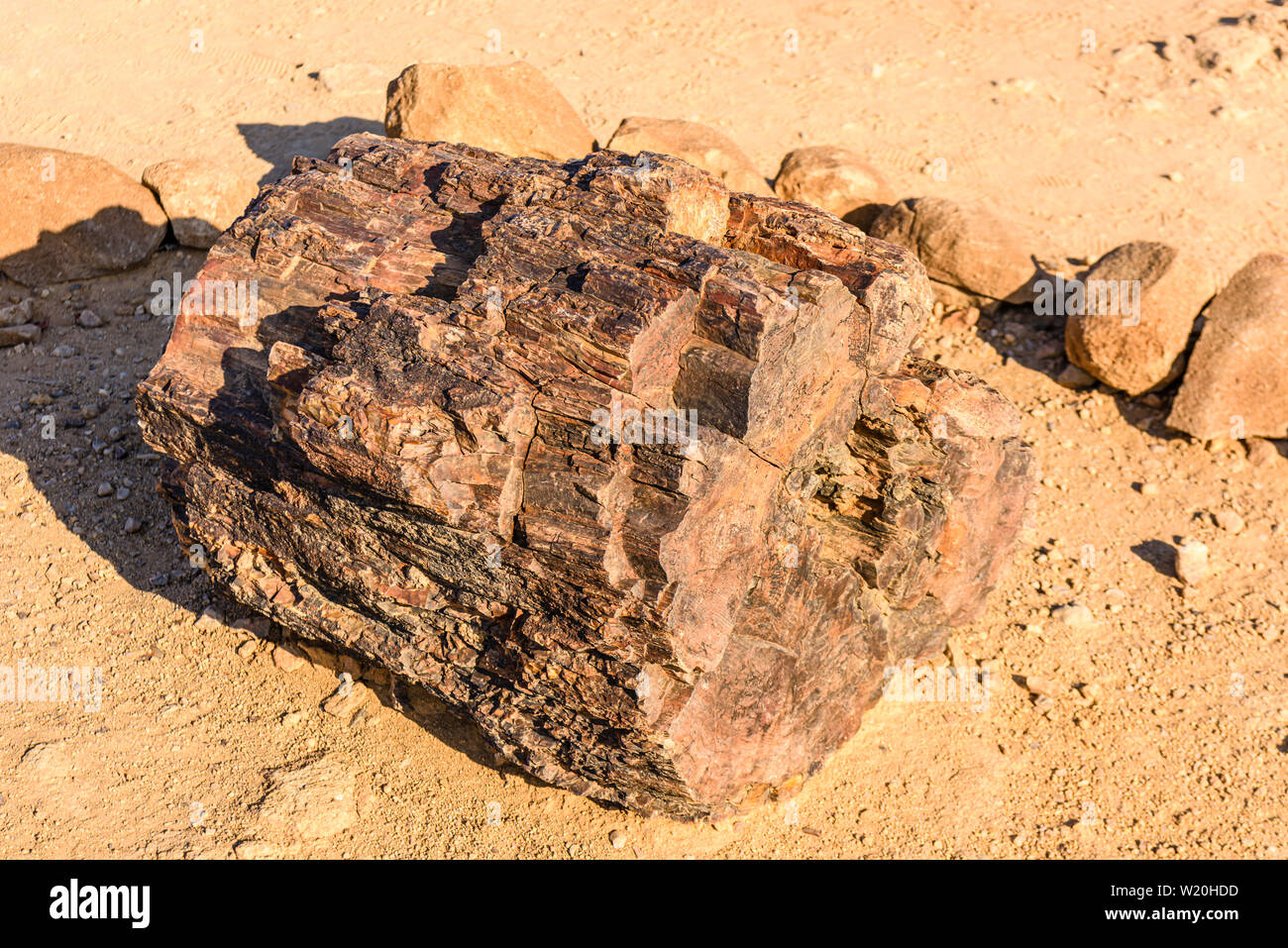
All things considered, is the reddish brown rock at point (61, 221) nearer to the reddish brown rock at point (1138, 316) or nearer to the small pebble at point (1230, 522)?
the reddish brown rock at point (1138, 316)

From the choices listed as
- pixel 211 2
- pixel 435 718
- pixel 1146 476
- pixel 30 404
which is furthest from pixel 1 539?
pixel 211 2

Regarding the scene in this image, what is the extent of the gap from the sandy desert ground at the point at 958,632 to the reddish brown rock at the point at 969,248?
1.64 feet

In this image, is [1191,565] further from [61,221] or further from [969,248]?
[61,221]

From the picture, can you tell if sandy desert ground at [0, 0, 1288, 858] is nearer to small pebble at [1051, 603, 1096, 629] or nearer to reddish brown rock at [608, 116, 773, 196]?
small pebble at [1051, 603, 1096, 629]

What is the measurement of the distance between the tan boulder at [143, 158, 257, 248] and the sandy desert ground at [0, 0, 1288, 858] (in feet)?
1.12

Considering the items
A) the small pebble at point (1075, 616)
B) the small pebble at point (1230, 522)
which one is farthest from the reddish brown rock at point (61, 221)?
the small pebble at point (1230, 522)

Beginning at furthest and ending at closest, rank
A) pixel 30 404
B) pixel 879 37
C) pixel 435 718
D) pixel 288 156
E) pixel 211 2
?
pixel 211 2
pixel 879 37
pixel 288 156
pixel 30 404
pixel 435 718

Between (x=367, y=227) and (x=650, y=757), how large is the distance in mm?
3617

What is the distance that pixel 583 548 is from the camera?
568 centimetres

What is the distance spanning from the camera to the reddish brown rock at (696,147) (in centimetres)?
1146

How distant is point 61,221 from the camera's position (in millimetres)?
11211

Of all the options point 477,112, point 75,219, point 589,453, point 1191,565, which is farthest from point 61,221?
point 1191,565

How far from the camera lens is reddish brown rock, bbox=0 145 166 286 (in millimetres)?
11133

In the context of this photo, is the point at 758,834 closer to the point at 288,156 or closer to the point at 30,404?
the point at 30,404
